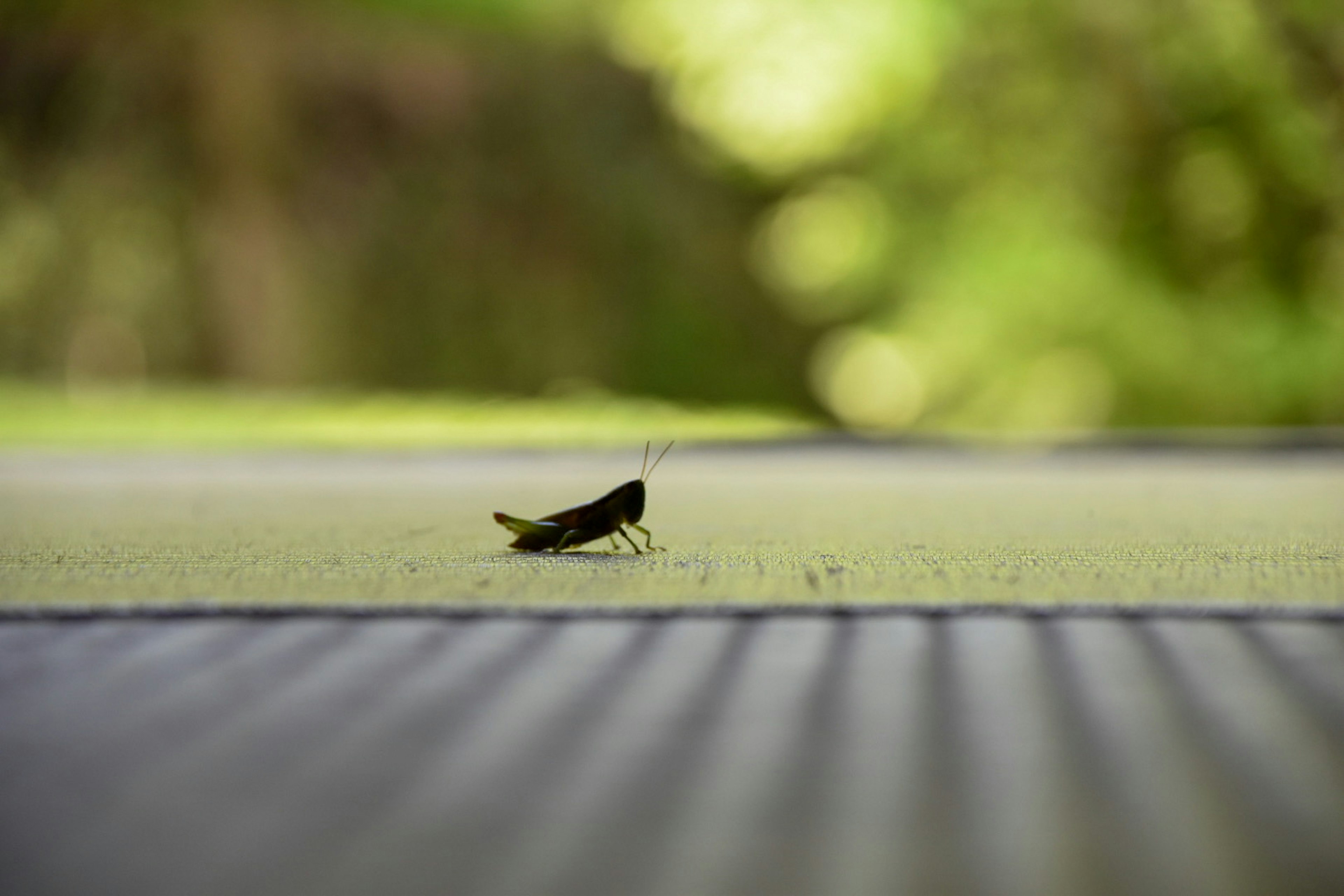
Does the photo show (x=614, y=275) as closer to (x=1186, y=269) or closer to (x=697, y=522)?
(x=1186, y=269)

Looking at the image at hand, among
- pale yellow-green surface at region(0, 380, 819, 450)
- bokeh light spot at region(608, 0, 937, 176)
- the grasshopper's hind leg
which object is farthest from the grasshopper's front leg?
bokeh light spot at region(608, 0, 937, 176)

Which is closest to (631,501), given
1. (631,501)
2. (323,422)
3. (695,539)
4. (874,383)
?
(631,501)

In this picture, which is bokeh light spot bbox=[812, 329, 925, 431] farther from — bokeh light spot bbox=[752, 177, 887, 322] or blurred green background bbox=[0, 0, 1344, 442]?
bokeh light spot bbox=[752, 177, 887, 322]

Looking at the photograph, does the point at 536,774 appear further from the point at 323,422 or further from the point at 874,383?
the point at 874,383

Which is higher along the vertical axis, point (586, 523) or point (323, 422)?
point (323, 422)

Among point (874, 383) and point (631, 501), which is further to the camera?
point (874, 383)

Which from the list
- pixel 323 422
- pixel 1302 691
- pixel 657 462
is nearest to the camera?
pixel 1302 691
